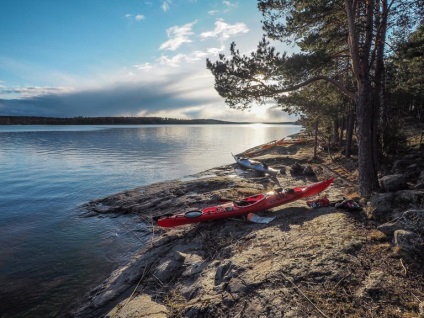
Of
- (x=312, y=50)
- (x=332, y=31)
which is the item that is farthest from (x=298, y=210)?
(x=332, y=31)

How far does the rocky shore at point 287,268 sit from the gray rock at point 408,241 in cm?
2

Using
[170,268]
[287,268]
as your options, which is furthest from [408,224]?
[170,268]

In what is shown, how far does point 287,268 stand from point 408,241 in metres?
2.72

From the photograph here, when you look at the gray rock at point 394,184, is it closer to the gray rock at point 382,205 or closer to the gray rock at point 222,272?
the gray rock at point 382,205

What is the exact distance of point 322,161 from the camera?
24.0 meters

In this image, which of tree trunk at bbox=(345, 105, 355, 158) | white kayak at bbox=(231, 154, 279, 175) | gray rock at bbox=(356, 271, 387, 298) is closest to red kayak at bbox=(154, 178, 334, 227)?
gray rock at bbox=(356, 271, 387, 298)

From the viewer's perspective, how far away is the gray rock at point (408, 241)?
5578 millimetres

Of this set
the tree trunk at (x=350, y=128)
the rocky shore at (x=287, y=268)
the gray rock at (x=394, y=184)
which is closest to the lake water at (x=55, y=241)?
the rocky shore at (x=287, y=268)

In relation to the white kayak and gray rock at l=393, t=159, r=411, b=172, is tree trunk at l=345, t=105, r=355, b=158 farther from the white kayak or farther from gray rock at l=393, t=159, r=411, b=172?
gray rock at l=393, t=159, r=411, b=172

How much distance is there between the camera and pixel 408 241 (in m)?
5.71

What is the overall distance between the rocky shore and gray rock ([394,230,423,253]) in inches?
0.7

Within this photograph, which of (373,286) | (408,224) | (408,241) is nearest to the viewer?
(373,286)

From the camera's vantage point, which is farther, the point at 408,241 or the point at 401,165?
the point at 401,165

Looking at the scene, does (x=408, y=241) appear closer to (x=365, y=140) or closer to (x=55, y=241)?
(x=365, y=140)
